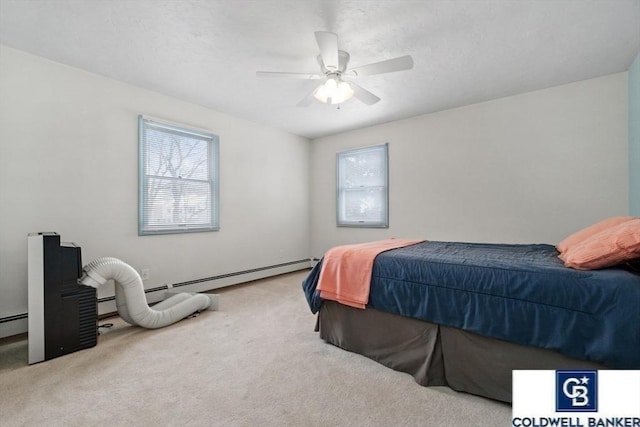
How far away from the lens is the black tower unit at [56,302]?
6.82ft

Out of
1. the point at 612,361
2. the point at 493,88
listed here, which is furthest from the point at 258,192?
the point at 612,361

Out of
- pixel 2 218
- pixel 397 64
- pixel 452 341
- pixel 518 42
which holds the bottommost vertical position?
pixel 452 341

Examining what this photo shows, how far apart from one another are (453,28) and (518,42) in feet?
2.18

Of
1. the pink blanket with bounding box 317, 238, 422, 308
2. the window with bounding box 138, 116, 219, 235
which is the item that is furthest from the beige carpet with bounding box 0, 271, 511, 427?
the window with bounding box 138, 116, 219, 235

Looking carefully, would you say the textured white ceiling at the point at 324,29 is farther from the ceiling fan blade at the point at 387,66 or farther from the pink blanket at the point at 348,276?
the pink blanket at the point at 348,276

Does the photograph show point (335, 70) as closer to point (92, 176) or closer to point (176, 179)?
point (176, 179)

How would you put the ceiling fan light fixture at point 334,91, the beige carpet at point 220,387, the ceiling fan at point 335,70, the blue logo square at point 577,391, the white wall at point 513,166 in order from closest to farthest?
1. the blue logo square at point 577,391
2. the beige carpet at point 220,387
3. the ceiling fan at point 335,70
4. the ceiling fan light fixture at point 334,91
5. the white wall at point 513,166

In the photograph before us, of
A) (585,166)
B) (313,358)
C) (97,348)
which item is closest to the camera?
(313,358)

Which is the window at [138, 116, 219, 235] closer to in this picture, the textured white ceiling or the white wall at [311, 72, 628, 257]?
the textured white ceiling

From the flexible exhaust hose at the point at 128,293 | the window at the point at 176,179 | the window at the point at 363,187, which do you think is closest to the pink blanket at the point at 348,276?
the flexible exhaust hose at the point at 128,293

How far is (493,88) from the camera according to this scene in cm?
330

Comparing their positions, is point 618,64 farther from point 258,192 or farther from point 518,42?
point 258,192

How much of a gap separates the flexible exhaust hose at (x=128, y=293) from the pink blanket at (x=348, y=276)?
5.38 feet

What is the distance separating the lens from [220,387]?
1.75 meters
